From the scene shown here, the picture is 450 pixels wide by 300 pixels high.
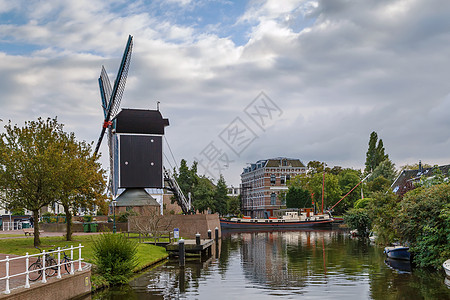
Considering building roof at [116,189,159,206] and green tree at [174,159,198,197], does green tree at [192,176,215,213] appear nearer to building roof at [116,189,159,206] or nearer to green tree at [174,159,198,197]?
green tree at [174,159,198,197]

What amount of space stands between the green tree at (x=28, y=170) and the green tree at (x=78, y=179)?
29.2 inches

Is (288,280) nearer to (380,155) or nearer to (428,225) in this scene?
(428,225)

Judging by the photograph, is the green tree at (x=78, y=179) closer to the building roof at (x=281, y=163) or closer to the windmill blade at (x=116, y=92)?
the windmill blade at (x=116, y=92)

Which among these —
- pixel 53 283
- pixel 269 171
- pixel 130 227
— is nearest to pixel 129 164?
pixel 130 227

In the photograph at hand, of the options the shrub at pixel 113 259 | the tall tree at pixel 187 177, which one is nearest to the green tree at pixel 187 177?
the tall tree at pixel 187 177

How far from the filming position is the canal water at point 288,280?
71.6 feet

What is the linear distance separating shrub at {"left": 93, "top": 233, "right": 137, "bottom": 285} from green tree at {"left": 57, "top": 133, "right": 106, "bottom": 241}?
1006cm

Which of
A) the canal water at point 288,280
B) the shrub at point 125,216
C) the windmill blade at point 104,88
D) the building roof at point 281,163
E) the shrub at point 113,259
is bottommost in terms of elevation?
the canal water at point 288,280

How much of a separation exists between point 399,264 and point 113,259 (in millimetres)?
18314

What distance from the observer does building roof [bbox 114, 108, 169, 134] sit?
190ft

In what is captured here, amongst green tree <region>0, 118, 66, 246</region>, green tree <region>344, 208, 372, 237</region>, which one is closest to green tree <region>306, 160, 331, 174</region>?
green tree <region>344, 208, 372, 237</region>

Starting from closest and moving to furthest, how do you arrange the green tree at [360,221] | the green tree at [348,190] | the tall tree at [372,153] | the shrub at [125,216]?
the shrub at [125,216]
the green tree at [360,221]
the green tree at [348,190]
the tall tree at [372,153]

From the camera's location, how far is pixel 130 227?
2048 inches

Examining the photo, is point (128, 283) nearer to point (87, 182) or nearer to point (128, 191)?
point (87, 182)
